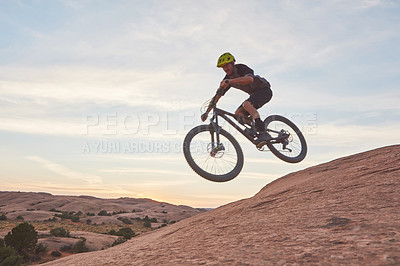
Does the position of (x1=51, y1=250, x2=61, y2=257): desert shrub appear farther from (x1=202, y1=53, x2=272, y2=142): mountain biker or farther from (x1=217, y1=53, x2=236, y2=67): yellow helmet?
(x1=217, y1=53, x2=236, y2=67): yellow helmet

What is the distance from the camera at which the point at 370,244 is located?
3.04 metres

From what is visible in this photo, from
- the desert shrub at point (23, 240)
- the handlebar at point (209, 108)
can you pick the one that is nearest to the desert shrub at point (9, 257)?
the desert shrub at point (23, 240)

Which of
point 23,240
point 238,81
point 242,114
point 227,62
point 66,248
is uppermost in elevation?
point 227,62

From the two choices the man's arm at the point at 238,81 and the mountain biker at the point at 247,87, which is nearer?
the man's arm at the point at 238,81

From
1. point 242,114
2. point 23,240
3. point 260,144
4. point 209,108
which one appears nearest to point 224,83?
point 209,108

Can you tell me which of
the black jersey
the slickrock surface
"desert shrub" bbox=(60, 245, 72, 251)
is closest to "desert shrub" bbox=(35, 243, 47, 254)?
"desert shrub" bbox=(60, 245, 72, 251)

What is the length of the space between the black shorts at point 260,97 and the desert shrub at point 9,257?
58.0 ft

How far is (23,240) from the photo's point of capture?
73.2 feet

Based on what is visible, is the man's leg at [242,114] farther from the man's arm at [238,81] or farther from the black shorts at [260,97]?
the man's arm at [238,81]

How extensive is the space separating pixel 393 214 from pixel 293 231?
1.16m

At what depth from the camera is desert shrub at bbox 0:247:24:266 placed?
19175mm

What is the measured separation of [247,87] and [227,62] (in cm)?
109

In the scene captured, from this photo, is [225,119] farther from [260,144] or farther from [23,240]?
[23,240]

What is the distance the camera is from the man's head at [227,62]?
8.50 m
